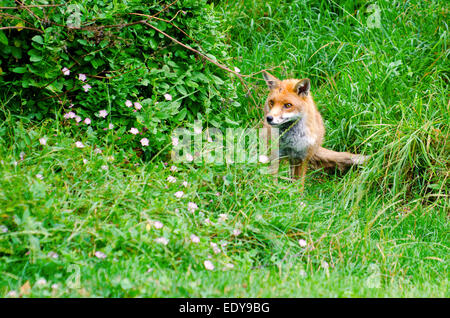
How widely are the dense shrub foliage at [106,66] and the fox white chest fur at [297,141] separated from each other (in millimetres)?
1113

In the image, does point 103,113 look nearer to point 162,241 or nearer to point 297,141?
point 162,241

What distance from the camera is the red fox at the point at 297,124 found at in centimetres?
567

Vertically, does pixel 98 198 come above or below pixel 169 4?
below

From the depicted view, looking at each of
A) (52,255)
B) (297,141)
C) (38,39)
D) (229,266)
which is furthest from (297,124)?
(52,255)

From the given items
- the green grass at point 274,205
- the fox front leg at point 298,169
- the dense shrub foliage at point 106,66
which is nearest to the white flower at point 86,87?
the dense shrub foliage at point 106,66

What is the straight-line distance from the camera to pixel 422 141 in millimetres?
5477

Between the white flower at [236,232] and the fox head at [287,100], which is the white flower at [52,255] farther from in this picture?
the fox head at [287,100]

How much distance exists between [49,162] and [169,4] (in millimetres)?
2058

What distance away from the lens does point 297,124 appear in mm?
5859

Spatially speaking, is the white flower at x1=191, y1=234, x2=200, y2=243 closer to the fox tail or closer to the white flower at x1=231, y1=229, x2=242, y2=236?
the white flower at x1=231, y1=229, x2=242, y2=236

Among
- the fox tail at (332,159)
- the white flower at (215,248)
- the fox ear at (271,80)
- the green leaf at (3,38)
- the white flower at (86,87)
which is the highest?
the green leaf at (3,38)

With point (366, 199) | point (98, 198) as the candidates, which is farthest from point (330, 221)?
point (98, 198)

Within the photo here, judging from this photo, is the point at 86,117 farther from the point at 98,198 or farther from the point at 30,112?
the point at 98,198

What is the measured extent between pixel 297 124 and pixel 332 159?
684mm
